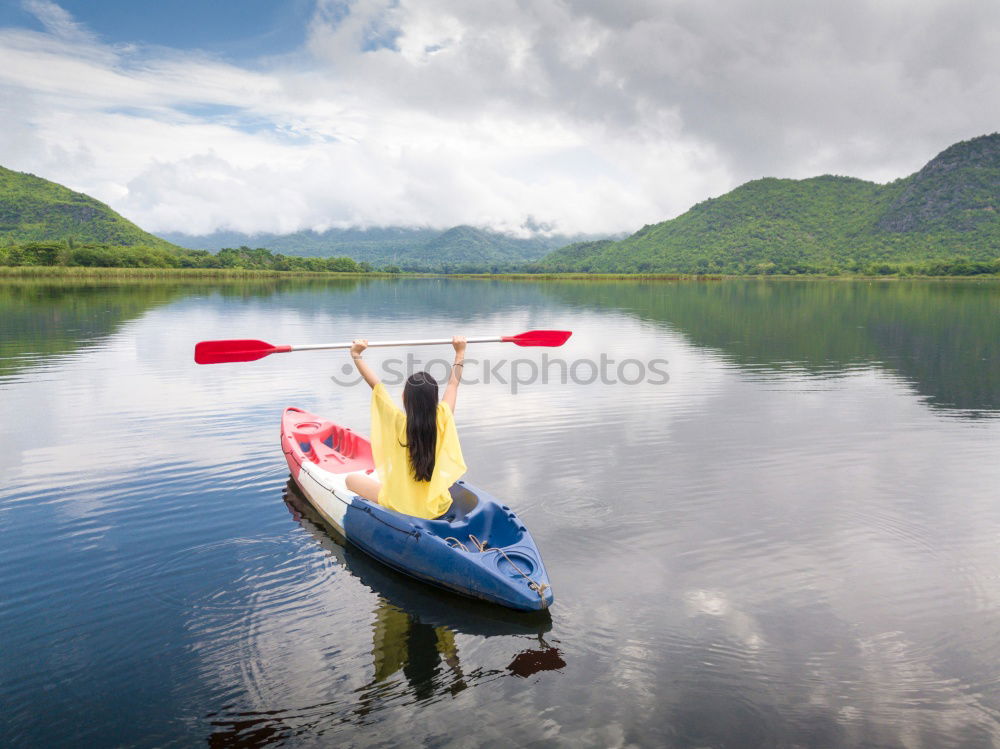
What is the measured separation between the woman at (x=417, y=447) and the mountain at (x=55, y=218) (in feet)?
512

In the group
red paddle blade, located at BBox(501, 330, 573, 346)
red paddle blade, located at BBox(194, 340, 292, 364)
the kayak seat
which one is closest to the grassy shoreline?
red paddle blade, located at BBox(194, 340, 292, 364)

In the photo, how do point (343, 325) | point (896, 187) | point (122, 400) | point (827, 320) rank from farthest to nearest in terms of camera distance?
point (896, 187)
point (827, 320)
point (343, 325)
point (122, 400)

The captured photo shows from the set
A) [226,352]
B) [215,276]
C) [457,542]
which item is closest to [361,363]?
[457,542]

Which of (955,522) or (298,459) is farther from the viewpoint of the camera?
(298,459)

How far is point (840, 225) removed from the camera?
521 ft

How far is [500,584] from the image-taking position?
5.74 m

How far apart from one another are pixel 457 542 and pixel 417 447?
1.03 metres

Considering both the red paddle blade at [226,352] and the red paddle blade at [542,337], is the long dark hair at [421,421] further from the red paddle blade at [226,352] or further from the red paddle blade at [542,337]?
the red paddle blade at [542,337]

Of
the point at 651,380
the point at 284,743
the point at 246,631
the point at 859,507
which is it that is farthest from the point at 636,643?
the point at 651,380

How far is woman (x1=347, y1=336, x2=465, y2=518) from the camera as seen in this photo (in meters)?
6.13

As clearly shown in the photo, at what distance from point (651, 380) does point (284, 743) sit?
1485 cm

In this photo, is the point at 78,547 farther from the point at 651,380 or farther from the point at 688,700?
the point at 651,380

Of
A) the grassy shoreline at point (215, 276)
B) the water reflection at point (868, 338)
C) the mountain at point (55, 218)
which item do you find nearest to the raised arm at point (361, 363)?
the water reflection at point (868, 338)

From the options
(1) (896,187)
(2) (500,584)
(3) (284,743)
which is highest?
(1) (896,187)
